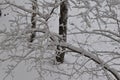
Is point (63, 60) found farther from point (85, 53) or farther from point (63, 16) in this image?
point (85, 53)

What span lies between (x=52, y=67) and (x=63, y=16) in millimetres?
2056

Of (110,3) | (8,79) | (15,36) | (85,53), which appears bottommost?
(8,79)

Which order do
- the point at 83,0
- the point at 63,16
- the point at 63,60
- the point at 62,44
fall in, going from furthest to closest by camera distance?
the point at 63,60
the point at 63,16
the point at 62,44
the point at 83,0

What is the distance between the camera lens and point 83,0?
5918mm

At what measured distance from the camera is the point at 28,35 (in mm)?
6664

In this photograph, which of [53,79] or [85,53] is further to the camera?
[53,79]

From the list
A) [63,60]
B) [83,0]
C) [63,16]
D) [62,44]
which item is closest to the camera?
[83,0]

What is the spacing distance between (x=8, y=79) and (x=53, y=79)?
188 cm

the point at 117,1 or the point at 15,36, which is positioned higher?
the point at 117,1

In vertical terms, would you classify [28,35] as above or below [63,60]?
above

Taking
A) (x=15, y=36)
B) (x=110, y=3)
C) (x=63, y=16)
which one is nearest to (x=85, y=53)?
(x=110, y=3)

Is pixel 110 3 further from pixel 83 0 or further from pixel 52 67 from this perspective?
pixel 52 67

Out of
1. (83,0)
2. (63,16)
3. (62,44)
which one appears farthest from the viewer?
(63,16)

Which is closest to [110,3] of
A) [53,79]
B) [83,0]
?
[83,0]
